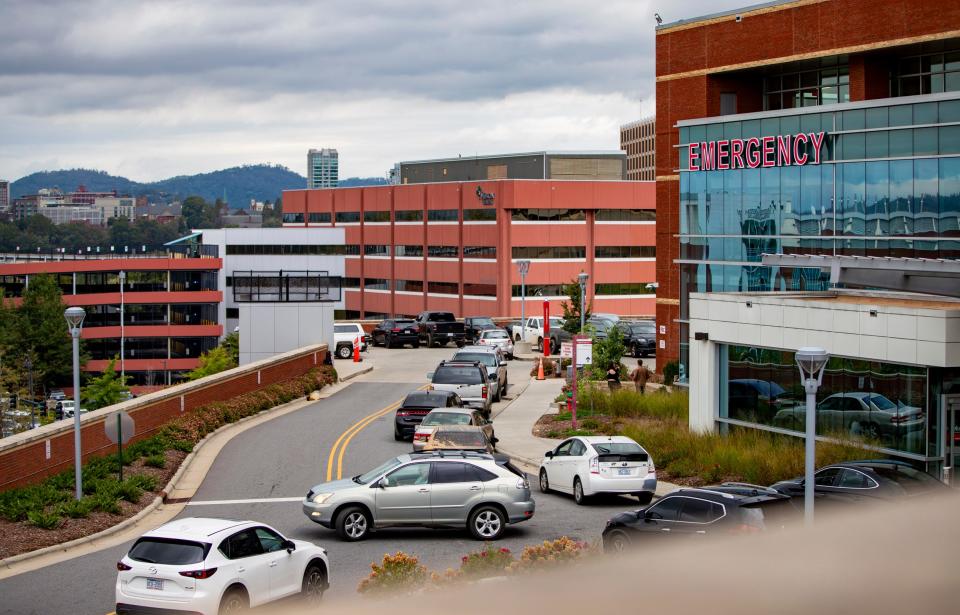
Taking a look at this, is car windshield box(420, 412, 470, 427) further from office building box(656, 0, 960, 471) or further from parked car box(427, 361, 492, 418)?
parked car box(427, 361, 492, 418)

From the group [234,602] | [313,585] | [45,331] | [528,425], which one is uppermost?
[234,602]

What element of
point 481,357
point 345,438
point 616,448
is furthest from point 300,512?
point 481,357

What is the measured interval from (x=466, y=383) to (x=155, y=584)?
2386 centimetres

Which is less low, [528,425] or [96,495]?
[96,495]

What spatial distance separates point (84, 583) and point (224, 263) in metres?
99.1

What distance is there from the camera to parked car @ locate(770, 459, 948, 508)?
18.0m

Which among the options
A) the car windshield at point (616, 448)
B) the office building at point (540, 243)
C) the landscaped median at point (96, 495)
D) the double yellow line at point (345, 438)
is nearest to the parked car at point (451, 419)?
the double yellow line at point (345, 438)

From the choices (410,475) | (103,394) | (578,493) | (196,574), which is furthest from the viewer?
(103,394)

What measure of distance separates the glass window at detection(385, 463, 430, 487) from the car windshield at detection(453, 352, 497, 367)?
872 inches

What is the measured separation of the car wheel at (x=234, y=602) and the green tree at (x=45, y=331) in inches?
4041

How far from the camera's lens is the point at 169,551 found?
1371 cm

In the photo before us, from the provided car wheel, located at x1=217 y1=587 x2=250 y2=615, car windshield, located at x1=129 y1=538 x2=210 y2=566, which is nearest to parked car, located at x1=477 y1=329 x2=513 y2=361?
car wheel, located at x1=217 y1=587 x2=250 y2=615

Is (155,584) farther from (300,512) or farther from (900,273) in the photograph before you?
(900,273)

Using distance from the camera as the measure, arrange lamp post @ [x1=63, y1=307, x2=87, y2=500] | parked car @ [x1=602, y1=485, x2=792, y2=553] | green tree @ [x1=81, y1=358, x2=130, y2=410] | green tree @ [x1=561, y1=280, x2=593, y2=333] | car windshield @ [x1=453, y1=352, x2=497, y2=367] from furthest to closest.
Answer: green tree @ [x1=561, y1=280, x2=593, y2=333] → green tree @ [x1=81, y1=358, x2=130, y2=410] → car windshield @ [x1=453, y1=352, x2=497, y2=367] → lamp post @ [x1=63, y1=307, x2=87, y2=500] → parked car @ [x1=602, y1=485, x2=792, y2=553]
